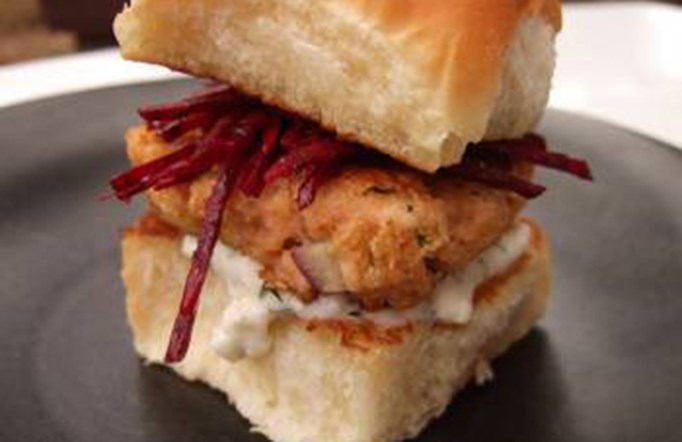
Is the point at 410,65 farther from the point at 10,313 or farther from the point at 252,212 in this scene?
the point at 10,313

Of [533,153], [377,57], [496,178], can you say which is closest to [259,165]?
[377,57]

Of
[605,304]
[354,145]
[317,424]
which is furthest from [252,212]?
[605,304]

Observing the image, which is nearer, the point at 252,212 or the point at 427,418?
the point at 252,212

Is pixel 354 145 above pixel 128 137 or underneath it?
above

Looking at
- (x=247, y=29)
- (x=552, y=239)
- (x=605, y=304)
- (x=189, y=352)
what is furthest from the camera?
(x=552, y=239)

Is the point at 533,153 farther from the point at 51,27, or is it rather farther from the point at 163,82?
the point at 51,27

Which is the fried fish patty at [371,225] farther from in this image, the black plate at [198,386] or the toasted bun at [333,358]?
the black plate at [198,386]

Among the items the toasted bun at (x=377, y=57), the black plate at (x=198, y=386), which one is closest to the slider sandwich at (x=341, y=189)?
the toasted bun at (x=377, y=57)
